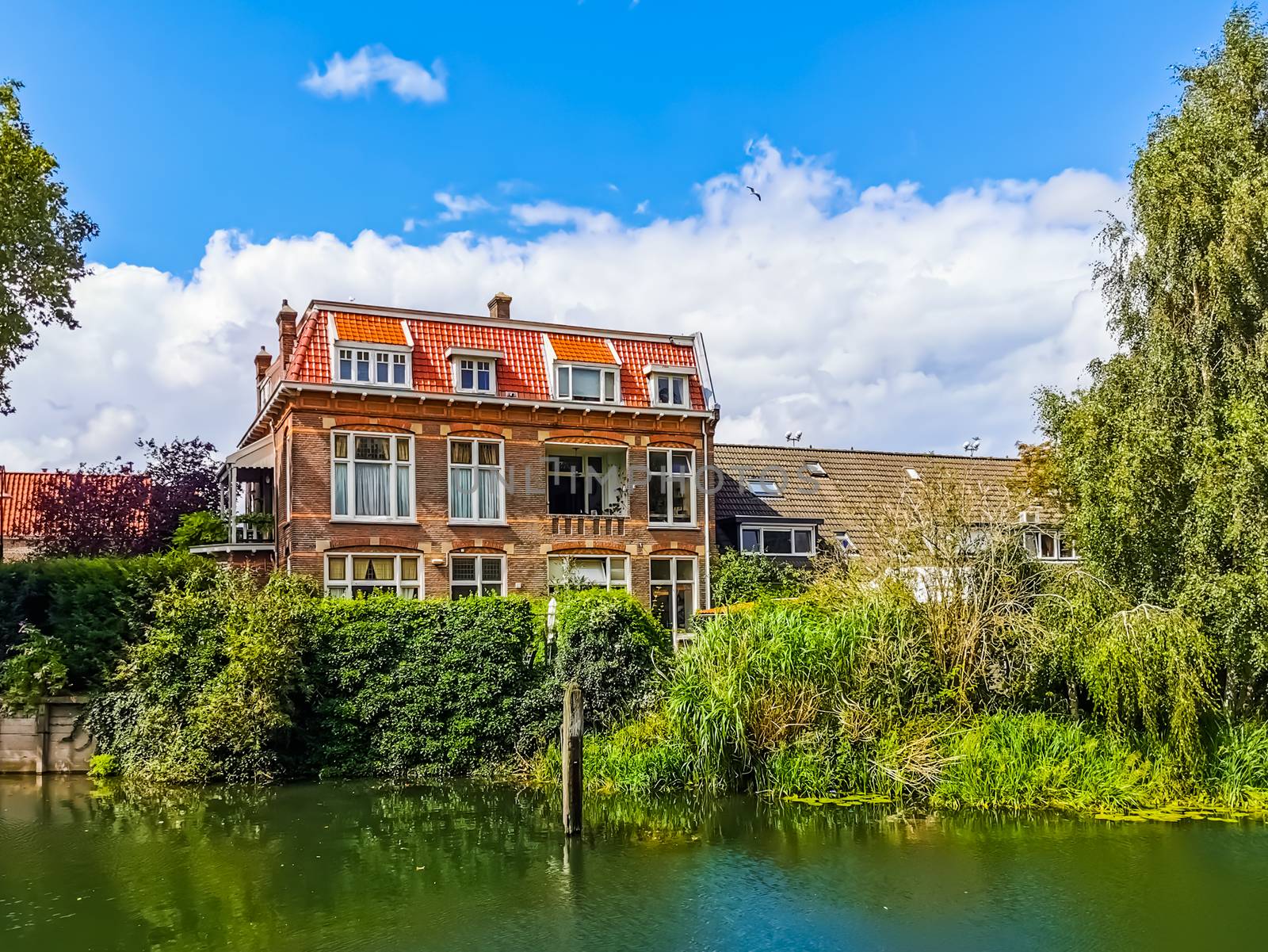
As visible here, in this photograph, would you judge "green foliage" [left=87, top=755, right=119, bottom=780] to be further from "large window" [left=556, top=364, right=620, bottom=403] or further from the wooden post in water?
"large window" [left=556, top=364, right=620, bottom=403]

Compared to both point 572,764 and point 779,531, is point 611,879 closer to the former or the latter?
point 572,764

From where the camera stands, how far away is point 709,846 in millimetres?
14547

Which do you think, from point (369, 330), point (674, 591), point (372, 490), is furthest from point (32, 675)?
point (674, 591)

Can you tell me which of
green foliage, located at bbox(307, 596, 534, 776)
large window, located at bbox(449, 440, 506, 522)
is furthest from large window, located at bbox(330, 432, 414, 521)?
green foliage, located at bbox(307, 596, 534, 776)

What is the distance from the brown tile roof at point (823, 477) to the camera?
32.3 metres

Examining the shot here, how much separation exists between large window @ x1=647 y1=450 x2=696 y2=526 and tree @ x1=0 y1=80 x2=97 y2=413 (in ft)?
46.8

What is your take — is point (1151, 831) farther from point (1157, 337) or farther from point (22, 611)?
point (22, 611)

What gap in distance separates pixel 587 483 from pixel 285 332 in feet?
30.3

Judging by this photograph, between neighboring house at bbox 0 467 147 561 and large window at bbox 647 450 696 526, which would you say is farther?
neighboring house at bbox 0 467 147 561

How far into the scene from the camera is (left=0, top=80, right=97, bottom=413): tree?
21.4m

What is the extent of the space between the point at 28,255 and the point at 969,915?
21.8m

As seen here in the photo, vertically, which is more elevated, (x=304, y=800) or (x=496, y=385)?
(x=496, y=385)

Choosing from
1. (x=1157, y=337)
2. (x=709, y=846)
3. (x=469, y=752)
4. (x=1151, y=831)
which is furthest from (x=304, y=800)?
(x=1157, y=337)

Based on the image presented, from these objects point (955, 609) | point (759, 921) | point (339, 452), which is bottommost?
point (759, 921)
